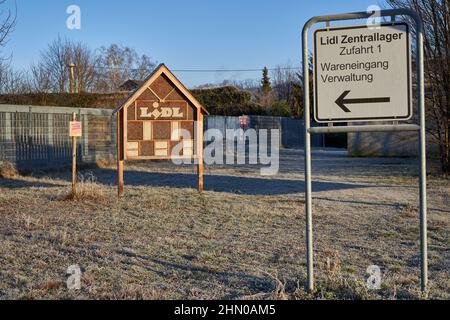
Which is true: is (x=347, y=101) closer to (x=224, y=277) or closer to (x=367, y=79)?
(x=367, y=79)

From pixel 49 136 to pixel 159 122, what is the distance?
8.15 meters

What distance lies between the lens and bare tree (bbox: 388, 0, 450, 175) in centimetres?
1619

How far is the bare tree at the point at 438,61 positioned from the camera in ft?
53.1

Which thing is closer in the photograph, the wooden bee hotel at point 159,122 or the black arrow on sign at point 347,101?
the black arrow on sign at point 347,101

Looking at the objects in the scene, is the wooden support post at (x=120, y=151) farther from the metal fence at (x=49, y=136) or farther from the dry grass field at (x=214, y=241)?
the metal fence at (x=49, y=136)

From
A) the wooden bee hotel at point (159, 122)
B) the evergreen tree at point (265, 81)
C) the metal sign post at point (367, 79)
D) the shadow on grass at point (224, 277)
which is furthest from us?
the evergreen tree at point (265, 81)

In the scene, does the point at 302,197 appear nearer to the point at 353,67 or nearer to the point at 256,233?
the point at 256,233

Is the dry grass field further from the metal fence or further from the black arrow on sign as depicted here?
the metal fence

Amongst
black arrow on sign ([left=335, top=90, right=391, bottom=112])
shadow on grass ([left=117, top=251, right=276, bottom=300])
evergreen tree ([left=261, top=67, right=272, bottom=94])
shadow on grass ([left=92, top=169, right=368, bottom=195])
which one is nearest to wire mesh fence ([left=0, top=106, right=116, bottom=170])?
shadow on grass ([left=92, top=169, right=368, bottom=195])

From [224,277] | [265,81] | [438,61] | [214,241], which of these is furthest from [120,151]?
[265,81]

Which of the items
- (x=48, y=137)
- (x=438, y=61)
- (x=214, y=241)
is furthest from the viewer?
(x=48, y=137)

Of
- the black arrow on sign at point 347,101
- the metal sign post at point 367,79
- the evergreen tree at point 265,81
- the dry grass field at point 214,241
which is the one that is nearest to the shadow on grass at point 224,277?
the dry grass field at point 214,241

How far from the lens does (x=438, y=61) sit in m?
16.4

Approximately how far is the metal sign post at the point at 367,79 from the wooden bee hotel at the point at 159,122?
793 centimetres
